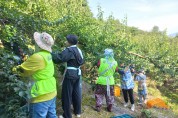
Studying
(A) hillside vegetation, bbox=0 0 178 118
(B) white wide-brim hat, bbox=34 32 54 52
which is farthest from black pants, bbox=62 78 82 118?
(B) white wide-brim hat, bbox=34 32 54 52

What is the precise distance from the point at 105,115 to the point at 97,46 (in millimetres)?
2871

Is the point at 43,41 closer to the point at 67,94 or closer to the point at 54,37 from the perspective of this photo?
the point at 67,94

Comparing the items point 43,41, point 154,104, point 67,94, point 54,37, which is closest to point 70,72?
point 67,94

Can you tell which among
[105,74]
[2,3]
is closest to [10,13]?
[2,3]

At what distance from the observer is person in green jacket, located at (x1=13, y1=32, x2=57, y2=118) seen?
4.10 meters

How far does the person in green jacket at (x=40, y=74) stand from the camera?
4.10 m

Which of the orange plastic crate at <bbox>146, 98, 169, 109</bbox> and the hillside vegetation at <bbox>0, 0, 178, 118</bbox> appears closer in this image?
the hillside vegetation at <bbox>0, 0, 178, 118</bbox>

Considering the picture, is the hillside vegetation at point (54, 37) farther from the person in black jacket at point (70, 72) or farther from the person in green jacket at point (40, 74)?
the person in black jacket at point (70, 72)

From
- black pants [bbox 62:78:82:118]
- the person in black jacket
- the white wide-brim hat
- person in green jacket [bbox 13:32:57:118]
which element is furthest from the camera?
black pants [bbox 62:78:82:118]

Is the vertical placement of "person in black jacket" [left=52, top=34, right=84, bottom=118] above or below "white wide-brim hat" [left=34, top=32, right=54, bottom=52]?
A: below

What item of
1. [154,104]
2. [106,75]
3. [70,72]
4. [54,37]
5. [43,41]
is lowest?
[154,104]

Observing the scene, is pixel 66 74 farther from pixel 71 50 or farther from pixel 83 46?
pixel 83 46

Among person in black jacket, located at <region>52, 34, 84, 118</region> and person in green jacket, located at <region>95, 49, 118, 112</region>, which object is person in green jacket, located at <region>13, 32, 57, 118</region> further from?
person in green jacket, located at <region>95, 49, 118, 112</region>

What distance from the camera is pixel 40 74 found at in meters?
4.21
